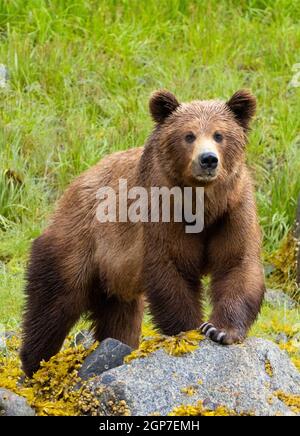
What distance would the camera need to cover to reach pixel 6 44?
1188 centimetres

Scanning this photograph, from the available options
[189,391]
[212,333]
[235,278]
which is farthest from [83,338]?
[189,391]

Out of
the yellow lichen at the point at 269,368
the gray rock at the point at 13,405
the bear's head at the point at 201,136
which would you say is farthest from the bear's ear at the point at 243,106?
the gray rock at the point at 13,405

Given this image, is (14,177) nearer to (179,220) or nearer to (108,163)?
(108,163)

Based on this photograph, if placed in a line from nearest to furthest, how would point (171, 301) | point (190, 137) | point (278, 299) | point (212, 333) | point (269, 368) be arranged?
point (269, 368) < point (212, 333) < point (171, 301) < point (190, 137) < point (278, 299)

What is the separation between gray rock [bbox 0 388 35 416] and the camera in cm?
588

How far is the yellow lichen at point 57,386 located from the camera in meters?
6.04

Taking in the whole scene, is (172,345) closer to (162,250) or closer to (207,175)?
(162,250)

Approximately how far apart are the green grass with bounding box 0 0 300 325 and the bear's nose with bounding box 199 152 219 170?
3.50m

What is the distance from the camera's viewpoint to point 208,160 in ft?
21.2

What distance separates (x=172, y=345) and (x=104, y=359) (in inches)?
17.2

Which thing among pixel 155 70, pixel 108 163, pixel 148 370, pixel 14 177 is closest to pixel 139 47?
pixel 155 70

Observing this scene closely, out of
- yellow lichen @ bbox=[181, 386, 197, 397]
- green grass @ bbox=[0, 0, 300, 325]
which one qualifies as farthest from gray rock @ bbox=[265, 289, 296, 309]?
yellow lichen @ bbox=[181, 386, 197, 397]
